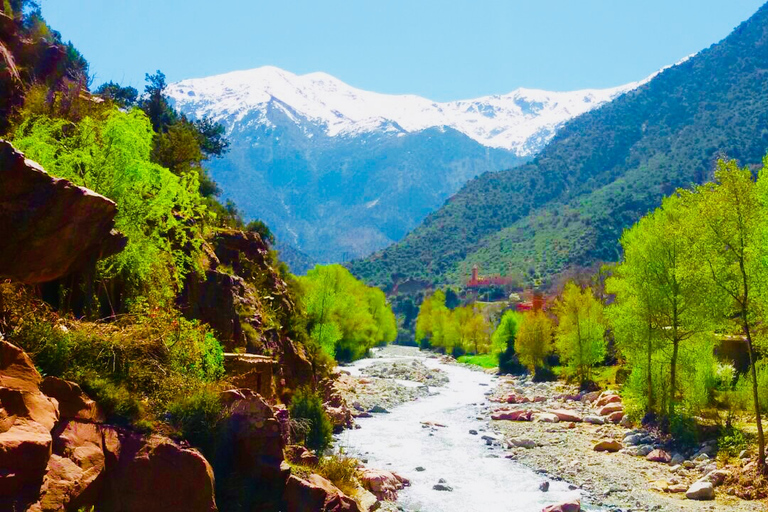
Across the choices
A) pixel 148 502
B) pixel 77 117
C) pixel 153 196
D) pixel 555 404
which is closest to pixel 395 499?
pixel 148 502

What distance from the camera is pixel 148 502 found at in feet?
30.6

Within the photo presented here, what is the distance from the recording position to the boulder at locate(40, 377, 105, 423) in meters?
9.14

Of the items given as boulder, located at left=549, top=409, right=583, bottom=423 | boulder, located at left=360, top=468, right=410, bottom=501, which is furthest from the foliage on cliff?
boulder, located at left=360, top=468, right=410, bottom=501

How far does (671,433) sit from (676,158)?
137 metres

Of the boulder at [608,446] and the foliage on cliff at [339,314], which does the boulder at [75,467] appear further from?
the foliage on cliff at [339,314]

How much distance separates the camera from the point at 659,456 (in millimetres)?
22594

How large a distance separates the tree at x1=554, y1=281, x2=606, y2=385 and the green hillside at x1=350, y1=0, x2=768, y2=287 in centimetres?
8799

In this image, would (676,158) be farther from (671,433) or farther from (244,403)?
(244,403)

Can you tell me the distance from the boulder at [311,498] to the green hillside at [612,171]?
125063 mm

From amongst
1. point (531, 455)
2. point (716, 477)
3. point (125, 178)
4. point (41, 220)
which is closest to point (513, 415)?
point (531, 455)

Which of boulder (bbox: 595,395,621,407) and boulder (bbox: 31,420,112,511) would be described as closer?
boulder (bbox: 31,420,112,511)

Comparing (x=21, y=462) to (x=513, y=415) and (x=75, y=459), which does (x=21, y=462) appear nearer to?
(x=75, y=459)

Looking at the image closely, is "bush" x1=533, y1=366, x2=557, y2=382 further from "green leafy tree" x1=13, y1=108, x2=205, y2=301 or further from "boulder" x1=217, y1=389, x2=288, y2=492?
"boulder" x1=217, y1=389, x2=288, y2=492

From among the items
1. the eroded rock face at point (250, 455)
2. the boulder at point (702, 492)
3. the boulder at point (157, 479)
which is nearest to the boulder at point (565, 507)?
the boulder at point (702, 492)
